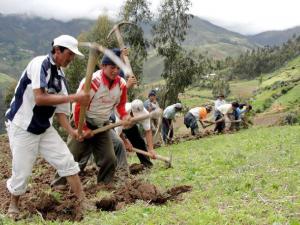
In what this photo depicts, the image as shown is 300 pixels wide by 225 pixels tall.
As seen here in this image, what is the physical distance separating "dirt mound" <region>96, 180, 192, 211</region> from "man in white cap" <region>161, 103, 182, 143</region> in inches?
420

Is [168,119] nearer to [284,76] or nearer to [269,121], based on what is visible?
[269,121]

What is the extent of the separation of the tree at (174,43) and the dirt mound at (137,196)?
60.3 feet

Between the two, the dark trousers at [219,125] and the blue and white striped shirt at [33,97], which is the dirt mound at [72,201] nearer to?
the blue and white striped shirt at [33,97]

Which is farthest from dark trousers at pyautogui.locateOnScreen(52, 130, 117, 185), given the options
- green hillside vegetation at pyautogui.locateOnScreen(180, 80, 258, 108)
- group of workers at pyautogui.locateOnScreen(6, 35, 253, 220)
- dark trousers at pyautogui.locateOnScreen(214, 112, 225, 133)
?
green hillside vegetation at pyautogui.locateOnScreen(180, 80, 258, 108)

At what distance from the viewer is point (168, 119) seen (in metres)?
18.4

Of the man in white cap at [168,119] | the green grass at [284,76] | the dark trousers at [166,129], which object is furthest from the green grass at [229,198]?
the green grass at [284,76]

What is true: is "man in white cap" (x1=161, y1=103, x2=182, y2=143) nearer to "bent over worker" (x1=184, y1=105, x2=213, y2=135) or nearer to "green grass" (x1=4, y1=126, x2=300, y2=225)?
"bent over worker" (x1=184, y1=105, x2=213, y2=135)

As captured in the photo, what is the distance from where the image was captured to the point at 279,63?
110688 millimetres

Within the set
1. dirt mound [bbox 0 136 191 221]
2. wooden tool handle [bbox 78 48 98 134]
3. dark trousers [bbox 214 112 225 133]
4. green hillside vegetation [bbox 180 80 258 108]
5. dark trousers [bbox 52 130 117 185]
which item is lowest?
green hillside vegetation [bbox 180 80 258 108]

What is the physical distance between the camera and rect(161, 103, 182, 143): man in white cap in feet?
58.3

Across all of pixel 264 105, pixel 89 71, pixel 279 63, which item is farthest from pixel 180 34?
pixel 279 63

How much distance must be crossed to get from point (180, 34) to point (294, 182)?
19719 millimetres

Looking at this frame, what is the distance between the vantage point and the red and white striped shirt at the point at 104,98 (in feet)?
24.5

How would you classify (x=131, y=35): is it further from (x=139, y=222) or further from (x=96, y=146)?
(x=139, y=222)
